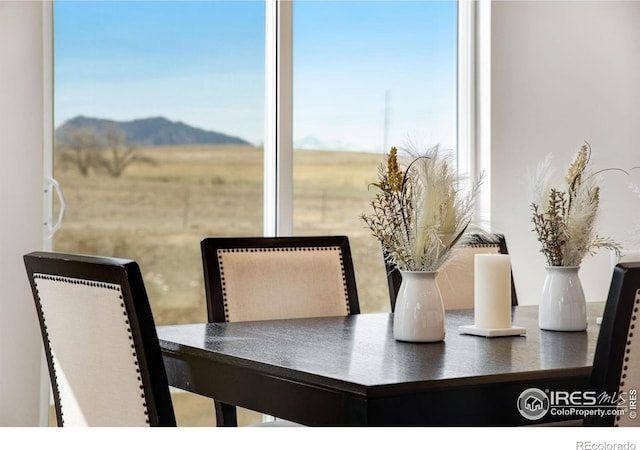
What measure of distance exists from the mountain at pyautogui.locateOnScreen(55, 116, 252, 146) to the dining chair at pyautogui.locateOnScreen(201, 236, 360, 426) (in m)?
1.19

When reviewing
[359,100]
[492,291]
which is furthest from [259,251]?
[359,100]

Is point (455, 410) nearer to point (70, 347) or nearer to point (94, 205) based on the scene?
point (70, 347)

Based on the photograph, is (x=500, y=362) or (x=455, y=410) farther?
(x=500, y=362)

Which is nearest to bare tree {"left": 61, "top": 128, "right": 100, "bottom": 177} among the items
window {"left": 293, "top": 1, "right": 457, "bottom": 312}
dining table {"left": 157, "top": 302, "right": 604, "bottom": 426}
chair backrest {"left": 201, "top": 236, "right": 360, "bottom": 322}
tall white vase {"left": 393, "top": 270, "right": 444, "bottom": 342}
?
window {"left": 293, "top": 1, "right": 457, "bottom": 312}

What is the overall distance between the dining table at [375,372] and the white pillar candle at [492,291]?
2.2 inches

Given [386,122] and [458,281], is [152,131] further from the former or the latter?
[458,281]

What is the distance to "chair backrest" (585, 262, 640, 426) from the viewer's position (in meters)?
1.40

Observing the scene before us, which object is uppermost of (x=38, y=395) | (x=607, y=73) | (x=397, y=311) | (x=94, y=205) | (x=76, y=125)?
(x=607, y=73)

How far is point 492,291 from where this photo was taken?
2.06 meters

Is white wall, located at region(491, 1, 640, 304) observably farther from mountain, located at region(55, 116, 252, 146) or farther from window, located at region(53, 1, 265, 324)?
mountain, located at region(55, 116, 252, 146)

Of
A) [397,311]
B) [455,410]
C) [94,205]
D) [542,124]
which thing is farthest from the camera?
[542,124]

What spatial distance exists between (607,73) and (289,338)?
3.22 meters

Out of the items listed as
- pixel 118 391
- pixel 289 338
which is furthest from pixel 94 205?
pixel 118 391

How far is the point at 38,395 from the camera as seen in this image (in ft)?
10.9
